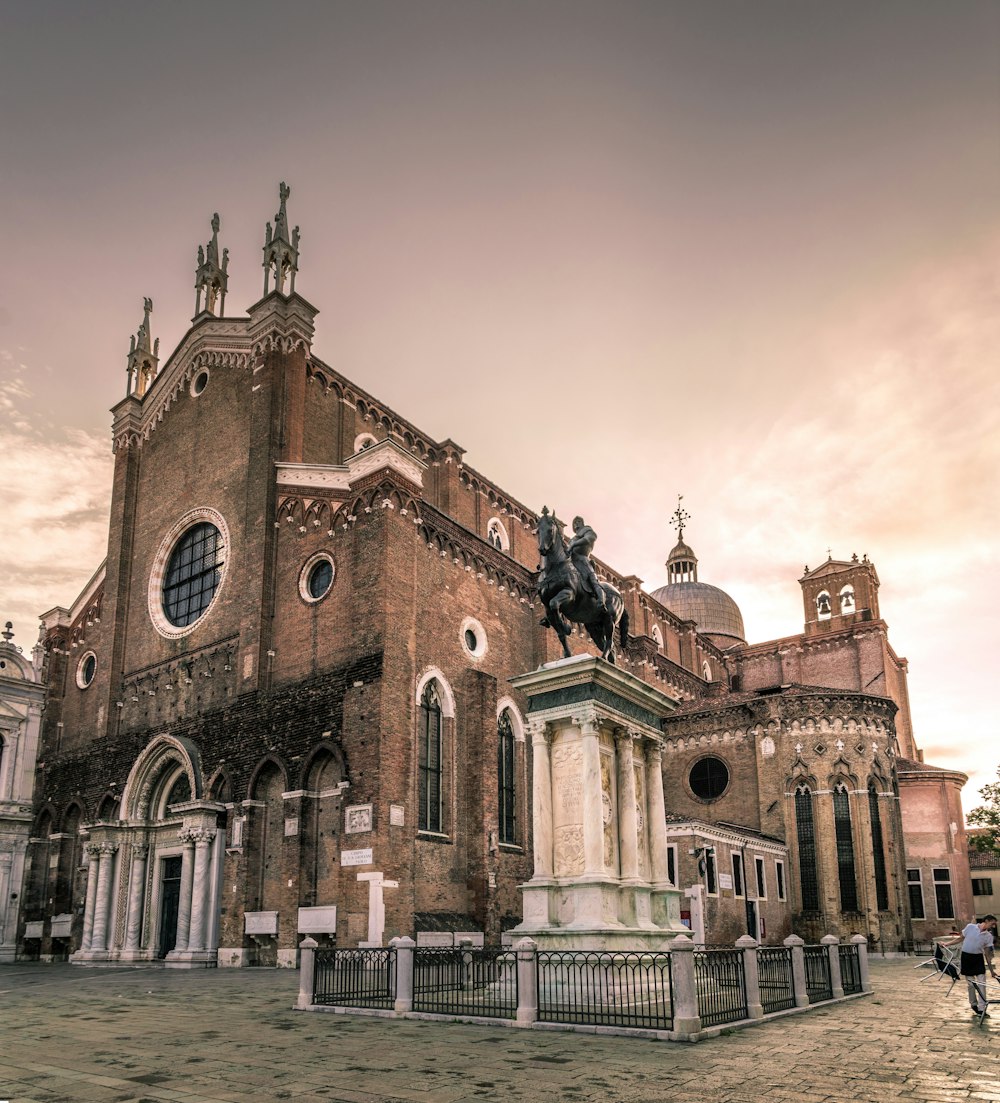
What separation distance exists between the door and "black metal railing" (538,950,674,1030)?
1651 centimetres

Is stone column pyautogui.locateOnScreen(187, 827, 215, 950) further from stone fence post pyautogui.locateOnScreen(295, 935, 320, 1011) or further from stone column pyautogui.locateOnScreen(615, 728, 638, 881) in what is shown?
stone column pyautogui.locateOnScreen(615, 728, 638, 881)

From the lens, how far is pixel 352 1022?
13.2 metres

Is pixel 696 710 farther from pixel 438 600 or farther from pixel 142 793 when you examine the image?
pixel 142 793

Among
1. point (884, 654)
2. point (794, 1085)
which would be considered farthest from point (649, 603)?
point (794, 1085)

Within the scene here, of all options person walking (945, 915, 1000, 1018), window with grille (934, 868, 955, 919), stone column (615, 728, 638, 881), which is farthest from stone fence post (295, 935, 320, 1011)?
window with grille (934, 868, 955, 919)

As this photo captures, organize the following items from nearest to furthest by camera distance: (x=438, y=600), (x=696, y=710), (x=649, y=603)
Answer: (x=438, y=600) < (x=696, y=710) < (x=649, y=603)

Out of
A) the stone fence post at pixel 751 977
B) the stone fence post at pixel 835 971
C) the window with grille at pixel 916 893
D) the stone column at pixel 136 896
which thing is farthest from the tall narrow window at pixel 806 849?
the stone fence post at pixel 751 977

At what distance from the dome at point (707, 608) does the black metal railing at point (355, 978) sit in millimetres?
46006

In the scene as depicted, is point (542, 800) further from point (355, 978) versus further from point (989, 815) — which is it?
point (989, 815)

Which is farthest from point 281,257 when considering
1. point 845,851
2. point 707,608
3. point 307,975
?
point 707,608

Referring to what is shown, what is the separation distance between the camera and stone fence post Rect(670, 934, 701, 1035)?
11.3 m

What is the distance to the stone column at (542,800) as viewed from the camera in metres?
15.5

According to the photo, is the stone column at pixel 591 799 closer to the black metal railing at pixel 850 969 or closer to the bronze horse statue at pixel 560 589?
the bronze horse statue at pixel 560 589

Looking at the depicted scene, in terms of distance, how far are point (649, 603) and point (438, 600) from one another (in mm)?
20531
